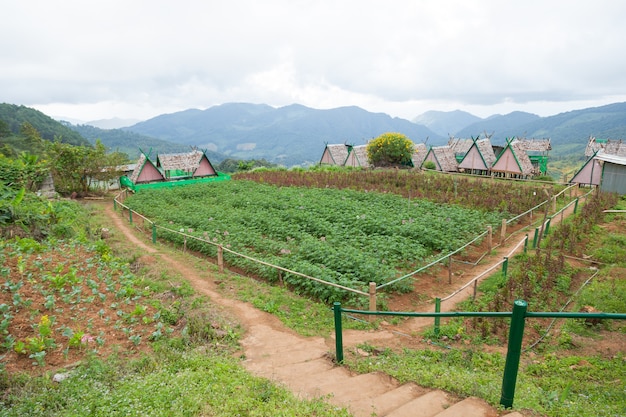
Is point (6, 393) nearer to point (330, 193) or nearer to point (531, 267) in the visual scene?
point (531, 267)

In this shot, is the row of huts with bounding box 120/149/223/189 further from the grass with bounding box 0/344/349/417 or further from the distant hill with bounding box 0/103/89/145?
the distant hill with bounding box 0/103/89/145

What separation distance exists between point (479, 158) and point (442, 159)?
4.13 metres

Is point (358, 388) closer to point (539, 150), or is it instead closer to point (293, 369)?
point (293, 369)

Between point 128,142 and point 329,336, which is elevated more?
point 128,142

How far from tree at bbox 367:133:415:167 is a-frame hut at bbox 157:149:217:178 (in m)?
16.5

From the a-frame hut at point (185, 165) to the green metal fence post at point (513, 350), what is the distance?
3339 cm

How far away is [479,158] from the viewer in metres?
33.6

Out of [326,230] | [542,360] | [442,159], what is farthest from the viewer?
[442,159]

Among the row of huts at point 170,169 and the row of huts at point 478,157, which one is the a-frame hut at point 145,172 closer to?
the row of huts at point 170,169

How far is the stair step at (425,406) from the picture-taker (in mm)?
3646

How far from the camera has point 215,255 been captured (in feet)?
40.9

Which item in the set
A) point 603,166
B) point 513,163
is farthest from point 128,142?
point 603,166

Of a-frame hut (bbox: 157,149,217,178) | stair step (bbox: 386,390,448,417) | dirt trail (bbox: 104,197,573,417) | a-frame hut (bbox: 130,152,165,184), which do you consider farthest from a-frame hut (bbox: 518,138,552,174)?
stair step (bbox: 386,390,448,417)

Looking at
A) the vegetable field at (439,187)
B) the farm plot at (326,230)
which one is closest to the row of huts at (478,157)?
the vegetable field at (439,187)
